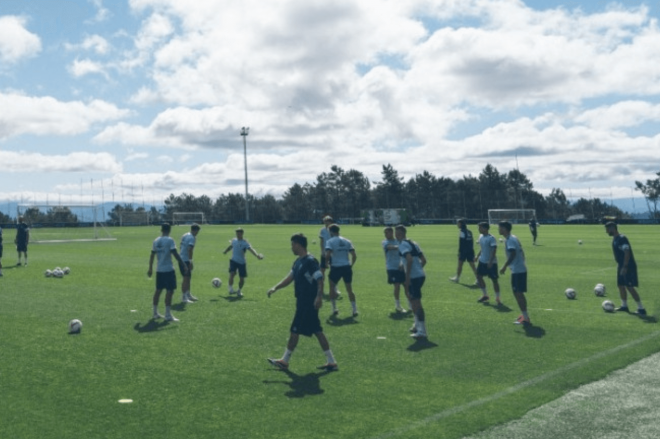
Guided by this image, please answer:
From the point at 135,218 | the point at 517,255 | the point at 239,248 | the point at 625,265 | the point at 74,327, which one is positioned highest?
the point at 135,218

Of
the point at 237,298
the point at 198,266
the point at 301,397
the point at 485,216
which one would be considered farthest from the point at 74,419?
the point at 485,216

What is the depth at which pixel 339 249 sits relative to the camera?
567 inches

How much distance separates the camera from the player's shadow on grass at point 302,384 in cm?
845

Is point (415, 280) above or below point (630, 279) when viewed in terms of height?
above

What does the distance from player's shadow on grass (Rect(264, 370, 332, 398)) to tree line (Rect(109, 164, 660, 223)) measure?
88.1 meters

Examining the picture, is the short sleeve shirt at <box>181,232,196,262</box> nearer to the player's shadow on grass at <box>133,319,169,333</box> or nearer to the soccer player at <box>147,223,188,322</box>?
the soccer player at <box>147,223,188,322</box>

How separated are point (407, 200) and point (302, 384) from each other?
111 meters

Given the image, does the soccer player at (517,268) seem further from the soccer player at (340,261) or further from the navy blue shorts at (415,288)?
the soccer player at (340,261)

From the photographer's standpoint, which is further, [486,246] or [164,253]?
[486,246]

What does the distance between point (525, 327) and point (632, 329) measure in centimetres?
214

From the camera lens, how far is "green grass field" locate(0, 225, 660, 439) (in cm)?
732

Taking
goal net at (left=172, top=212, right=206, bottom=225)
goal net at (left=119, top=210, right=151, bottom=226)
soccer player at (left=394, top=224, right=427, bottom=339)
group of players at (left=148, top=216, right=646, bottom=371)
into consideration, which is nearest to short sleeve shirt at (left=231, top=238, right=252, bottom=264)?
group of players at (left=148, top=216, right=646, bottom=371)

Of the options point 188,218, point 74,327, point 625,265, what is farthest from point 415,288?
point 188,218

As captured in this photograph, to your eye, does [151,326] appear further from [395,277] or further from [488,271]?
[488,271]
